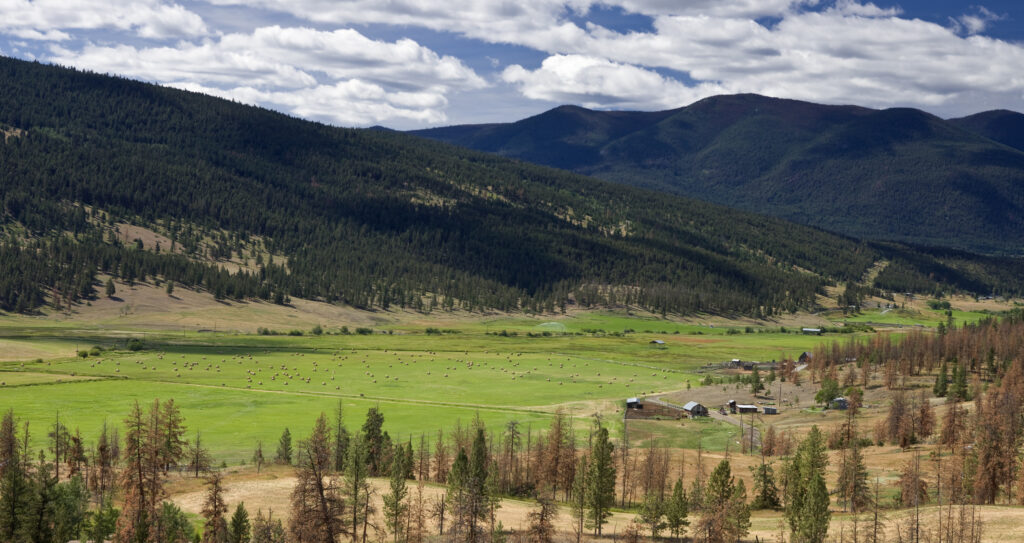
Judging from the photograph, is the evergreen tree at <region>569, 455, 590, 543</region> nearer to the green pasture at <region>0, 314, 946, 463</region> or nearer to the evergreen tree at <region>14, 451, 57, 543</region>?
the evergreen tree at <region>14, 451, 57, 543</region>

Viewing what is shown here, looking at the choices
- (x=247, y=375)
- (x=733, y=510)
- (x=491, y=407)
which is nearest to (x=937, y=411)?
(x=491, y=407)

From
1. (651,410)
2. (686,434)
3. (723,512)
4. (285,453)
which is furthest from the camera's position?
(651,410)

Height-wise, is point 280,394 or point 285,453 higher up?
point 285,453

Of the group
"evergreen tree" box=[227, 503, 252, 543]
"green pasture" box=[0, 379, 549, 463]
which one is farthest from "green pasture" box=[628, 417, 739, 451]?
"evergreen tree" box=[227, 503, 252, 543]

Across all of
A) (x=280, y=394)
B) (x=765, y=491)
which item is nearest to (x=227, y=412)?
(x=280, y=394)

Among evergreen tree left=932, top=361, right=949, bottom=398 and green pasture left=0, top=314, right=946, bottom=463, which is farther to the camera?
evergreen tree left=932, top=361, right=949, bottom=398

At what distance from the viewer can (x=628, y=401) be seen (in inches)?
6324

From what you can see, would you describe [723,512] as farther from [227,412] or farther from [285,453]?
[227,412]

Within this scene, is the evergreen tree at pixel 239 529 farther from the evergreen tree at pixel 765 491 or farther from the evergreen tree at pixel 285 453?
the evergreen tree at pixel 765 491

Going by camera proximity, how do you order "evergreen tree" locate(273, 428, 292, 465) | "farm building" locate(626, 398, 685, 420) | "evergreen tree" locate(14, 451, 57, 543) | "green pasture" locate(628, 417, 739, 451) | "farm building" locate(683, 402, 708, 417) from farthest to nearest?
"farm building" locate(683, 402, 708, 417)
"farm building" locate(626, 398, 685, 420)
"green pasture" locate(628, 417, 739, 451)
"evergreen tree" locate(273, 428, 292, 465)
"evergreen tree" locate(14, 451, 57, 543)

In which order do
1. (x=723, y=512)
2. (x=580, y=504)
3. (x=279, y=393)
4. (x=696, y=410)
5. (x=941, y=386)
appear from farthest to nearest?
(x=941, y=386) → (x=279, y=393) → (x=696, y=410) → (x=580, y=504) → (x=723, y=512)

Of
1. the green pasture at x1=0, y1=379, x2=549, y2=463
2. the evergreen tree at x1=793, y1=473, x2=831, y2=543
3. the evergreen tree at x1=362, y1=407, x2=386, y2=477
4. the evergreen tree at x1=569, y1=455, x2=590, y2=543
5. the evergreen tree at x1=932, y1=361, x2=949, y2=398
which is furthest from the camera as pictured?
the evergreen tree at x1=932, y1=361, x2=949, y2=398

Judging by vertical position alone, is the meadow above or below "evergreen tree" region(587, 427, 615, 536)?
below

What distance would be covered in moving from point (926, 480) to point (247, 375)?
125773 mm
